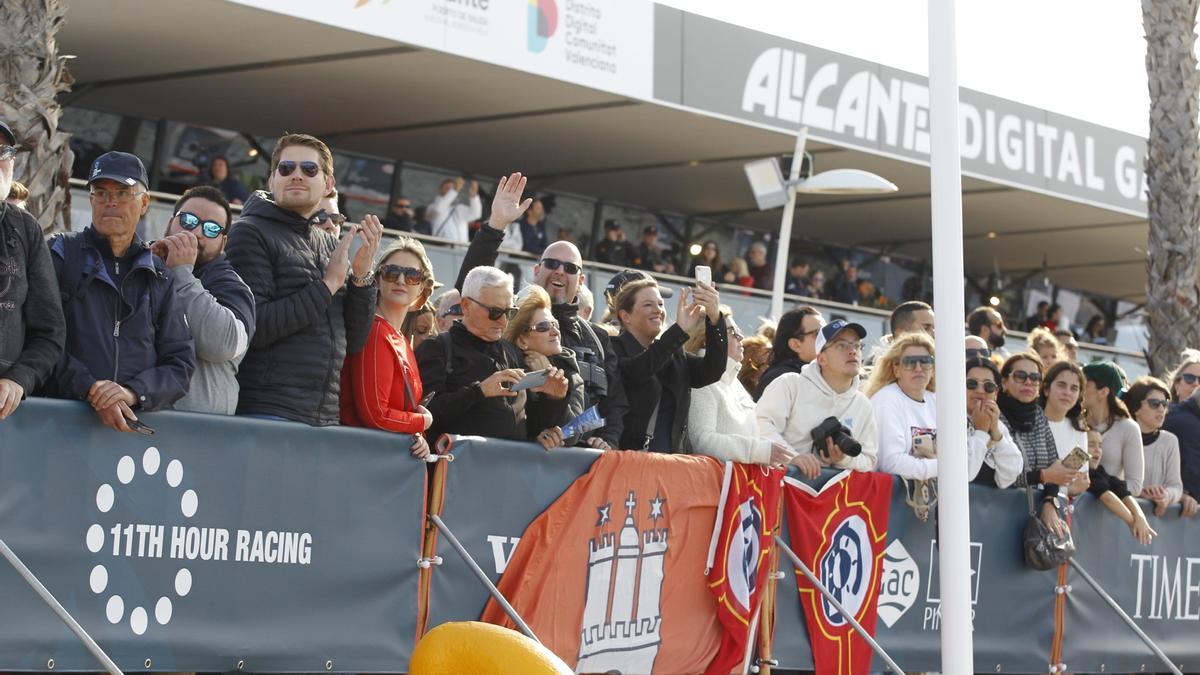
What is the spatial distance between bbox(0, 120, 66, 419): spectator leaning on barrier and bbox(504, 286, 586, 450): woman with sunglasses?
218cm

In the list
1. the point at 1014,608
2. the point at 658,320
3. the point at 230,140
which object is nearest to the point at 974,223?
the point at 230,140

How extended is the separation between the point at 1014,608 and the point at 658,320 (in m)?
2.81

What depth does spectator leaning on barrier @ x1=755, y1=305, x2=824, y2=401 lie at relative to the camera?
8.46 meters

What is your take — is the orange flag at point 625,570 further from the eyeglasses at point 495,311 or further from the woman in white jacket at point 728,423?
the eyeglasses at point 495,311

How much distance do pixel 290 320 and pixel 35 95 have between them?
3.32 m

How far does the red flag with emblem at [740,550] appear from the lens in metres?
7.22

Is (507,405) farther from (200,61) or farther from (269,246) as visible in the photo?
(200,61)

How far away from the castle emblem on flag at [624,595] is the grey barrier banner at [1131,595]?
3.28 metres

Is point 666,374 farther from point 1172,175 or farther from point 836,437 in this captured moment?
point 1172,175

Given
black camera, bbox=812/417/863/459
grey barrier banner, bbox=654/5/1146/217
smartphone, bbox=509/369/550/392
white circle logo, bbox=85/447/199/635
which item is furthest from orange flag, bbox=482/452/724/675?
grey barrier banner, bbox=654/5/1146/217

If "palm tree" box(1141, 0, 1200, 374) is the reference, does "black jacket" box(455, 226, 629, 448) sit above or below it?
below

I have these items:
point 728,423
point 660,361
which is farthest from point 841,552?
point 660,361

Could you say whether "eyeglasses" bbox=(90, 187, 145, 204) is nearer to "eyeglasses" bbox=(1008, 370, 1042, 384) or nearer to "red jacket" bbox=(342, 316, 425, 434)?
"red jacket" bbox=(342, 316, 425, 434)

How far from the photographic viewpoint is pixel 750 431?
7.62 meters
